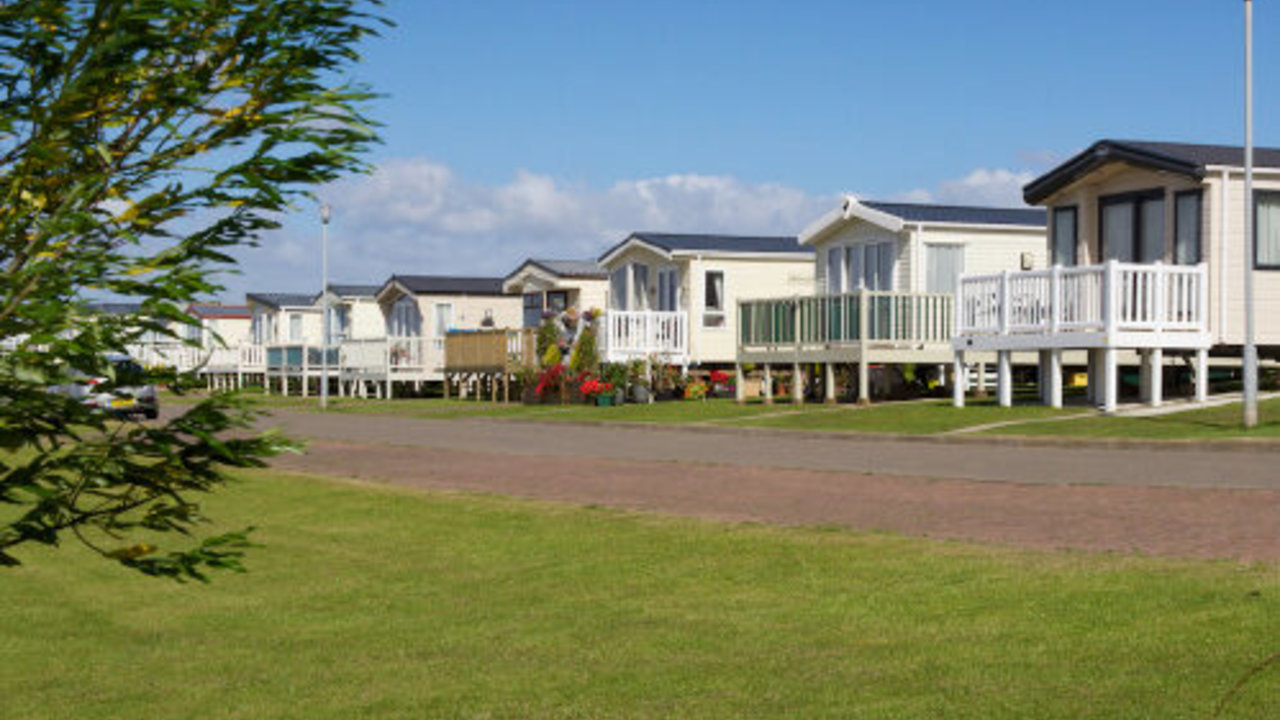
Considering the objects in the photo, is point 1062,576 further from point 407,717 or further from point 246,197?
point 246,197

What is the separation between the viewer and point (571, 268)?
58.1 metres

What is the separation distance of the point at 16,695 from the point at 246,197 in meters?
5.15

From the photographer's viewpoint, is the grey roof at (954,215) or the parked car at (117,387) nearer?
the parked car at (117,387)

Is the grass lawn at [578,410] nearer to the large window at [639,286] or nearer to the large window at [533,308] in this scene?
the large window at [639,286]

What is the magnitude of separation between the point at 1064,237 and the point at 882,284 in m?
7.89

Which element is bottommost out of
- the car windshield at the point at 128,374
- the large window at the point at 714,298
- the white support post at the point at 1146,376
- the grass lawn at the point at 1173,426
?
the grass lawn at the point at 1173,426

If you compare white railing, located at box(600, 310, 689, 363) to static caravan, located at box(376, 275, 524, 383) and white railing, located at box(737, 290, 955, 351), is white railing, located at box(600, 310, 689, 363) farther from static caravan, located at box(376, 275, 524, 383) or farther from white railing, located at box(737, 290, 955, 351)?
static caravan, located at box(376, 275, 524, 383)

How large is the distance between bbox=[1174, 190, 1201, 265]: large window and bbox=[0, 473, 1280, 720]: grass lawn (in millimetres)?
17009

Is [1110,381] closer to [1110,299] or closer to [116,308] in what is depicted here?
[1110,299]

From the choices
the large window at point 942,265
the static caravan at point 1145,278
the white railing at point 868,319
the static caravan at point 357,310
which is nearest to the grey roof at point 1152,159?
the static caravan at point 1145,278

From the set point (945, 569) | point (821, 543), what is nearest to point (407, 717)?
point (945, 569)

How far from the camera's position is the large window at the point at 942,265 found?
37.9 metres

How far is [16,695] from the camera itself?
8.56 metres

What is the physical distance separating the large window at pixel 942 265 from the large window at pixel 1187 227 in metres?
9.73
